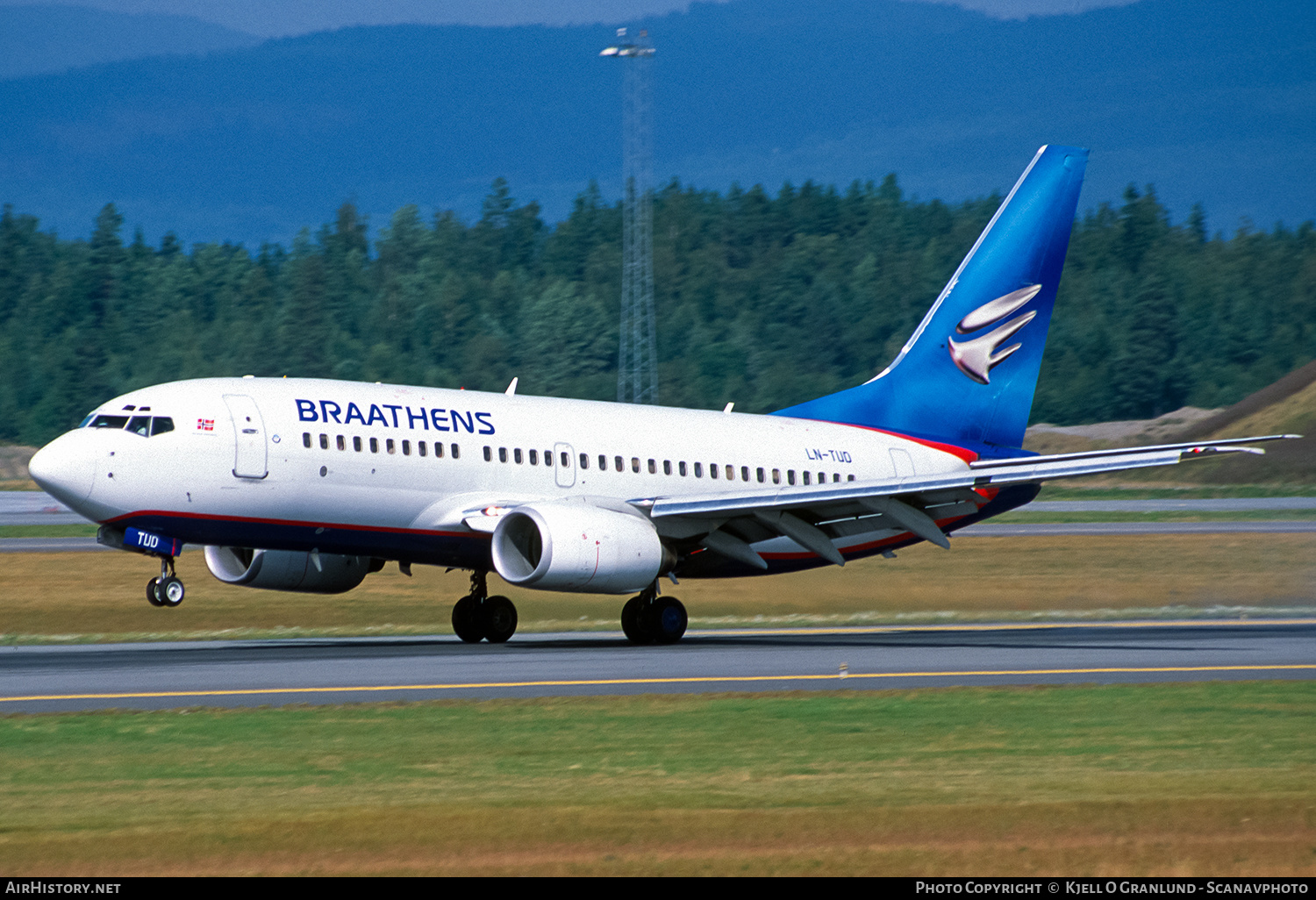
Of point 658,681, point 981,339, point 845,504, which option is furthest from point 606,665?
point 981,339

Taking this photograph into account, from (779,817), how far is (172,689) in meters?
11.2

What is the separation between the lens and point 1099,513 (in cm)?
6494

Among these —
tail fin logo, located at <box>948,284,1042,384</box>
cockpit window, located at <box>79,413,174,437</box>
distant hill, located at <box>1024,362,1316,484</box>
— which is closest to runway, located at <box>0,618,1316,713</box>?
cockpit window, located at <box>79,413,174,437</box>

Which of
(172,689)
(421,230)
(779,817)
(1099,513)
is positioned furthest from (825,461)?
(421,230)

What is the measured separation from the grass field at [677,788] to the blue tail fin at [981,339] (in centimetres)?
1576

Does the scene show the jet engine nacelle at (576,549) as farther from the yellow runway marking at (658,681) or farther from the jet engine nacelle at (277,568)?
the yellow runway marking at (658,681)

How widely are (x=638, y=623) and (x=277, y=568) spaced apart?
6.48 meters

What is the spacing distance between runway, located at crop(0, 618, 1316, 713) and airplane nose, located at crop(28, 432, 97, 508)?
2.58 metres

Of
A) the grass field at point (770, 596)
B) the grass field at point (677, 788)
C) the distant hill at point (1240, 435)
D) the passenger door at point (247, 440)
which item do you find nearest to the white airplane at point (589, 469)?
the passenger door at point (247, 440)

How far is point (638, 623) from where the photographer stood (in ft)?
104

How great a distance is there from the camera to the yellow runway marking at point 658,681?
71.6ft

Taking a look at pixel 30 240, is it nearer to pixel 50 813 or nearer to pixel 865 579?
pixel 865 579

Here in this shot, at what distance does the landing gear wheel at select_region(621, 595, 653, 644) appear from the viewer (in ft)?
104

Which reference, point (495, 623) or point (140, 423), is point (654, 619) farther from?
point (140, 423)
